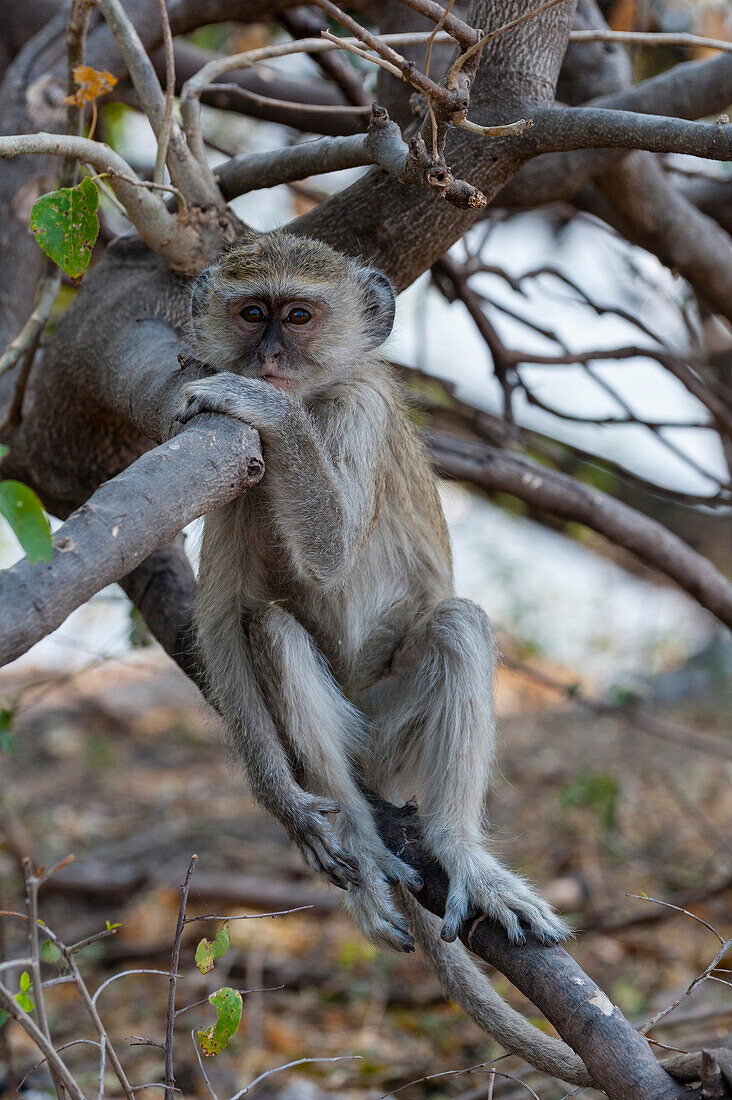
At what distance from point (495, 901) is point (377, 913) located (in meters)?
0.37

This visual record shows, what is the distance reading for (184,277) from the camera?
363 centimetres

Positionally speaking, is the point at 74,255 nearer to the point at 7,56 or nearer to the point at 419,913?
the point at 419,913

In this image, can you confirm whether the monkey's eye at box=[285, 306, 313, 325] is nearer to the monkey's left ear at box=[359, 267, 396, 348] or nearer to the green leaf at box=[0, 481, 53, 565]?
the monkey's left ear at box=[359, 267, 396, 348]

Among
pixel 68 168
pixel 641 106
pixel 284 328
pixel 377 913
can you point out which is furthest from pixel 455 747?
pixel 641 106

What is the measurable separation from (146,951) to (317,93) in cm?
449

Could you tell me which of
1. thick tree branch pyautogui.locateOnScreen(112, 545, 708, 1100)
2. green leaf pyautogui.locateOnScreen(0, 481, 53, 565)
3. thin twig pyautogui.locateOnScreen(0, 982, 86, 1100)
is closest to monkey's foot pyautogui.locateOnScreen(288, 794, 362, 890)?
thick tree branch pyautogui.locateOnScreen(112, 545, 708, 1100)

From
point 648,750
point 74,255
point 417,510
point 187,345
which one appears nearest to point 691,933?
point 648,750

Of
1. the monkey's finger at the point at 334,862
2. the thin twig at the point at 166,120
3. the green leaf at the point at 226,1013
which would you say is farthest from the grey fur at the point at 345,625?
the green leaf at the point at 226,1013

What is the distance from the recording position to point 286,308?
3236mm

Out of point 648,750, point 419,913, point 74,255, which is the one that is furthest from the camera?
point 648,750

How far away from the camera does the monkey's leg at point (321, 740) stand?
118 inches

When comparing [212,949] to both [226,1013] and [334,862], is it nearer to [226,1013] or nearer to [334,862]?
[226,1013]

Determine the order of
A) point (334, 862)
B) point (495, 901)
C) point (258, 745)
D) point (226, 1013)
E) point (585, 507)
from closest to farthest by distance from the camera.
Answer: point (226, 1013)
point (495, 901)
point (334, 862)
point (258, 745)
point (585, 507)

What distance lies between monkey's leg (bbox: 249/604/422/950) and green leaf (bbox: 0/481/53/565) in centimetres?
A: 162
